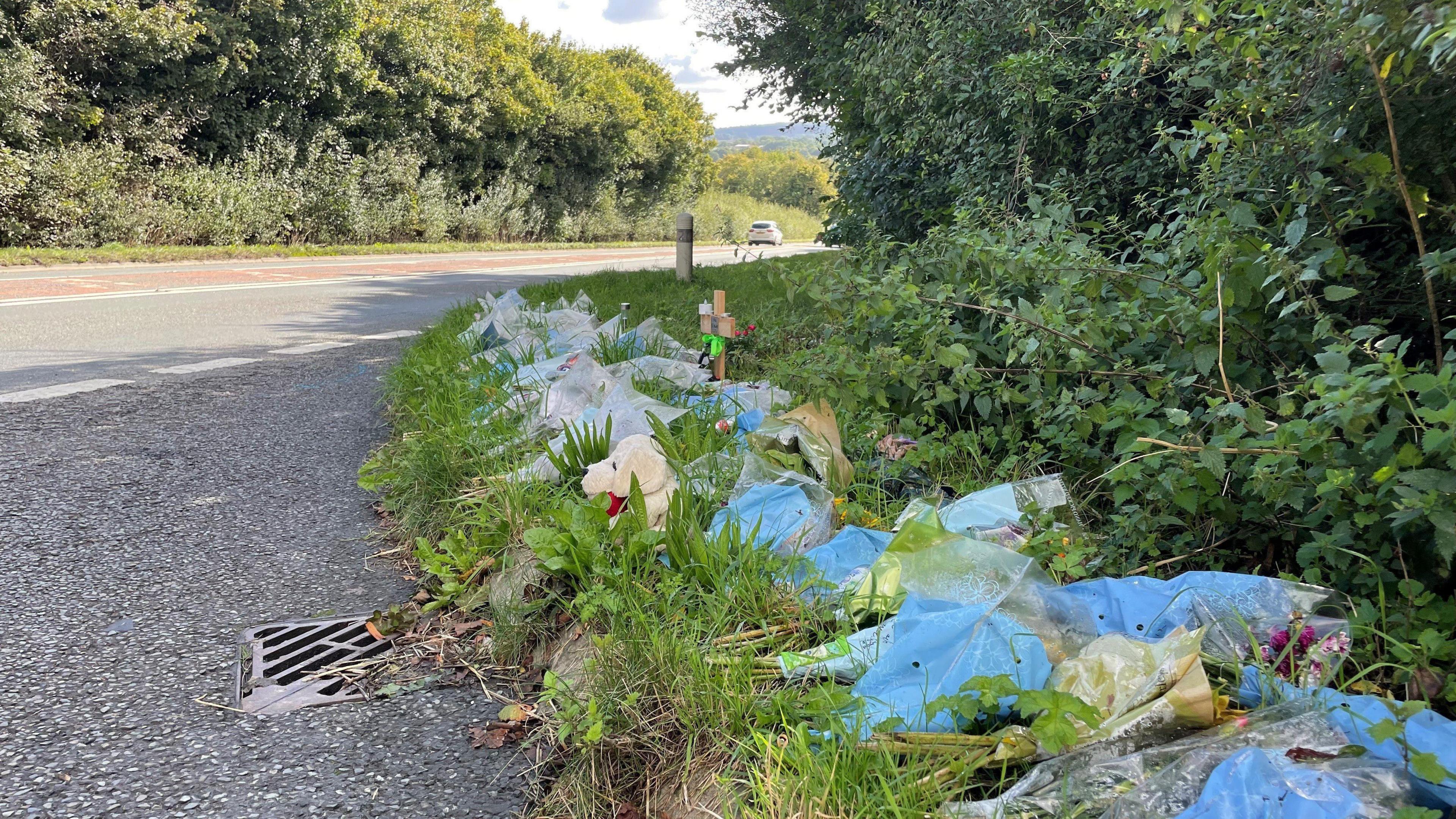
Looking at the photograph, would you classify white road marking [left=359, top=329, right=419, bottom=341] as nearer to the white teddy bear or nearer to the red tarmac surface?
the red tarmac surface

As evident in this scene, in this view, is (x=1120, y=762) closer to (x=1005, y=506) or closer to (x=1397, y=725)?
(x=1397, y=725)

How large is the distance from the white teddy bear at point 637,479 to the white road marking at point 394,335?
199 inches

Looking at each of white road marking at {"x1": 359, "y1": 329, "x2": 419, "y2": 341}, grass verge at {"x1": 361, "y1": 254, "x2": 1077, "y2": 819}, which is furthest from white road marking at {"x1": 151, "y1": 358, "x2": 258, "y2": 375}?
grass verge at {"x1": 361, "y1": 254, "x2": 1077, "y2": 819}

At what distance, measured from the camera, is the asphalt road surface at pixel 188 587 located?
1.84 m

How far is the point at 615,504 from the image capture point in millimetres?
2805

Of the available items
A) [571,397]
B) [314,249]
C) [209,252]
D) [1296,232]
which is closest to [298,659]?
[571,397]

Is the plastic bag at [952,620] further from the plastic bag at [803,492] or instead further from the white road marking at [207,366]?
the white road marking at [207,366]

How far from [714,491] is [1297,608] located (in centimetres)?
159

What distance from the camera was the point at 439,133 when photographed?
23531 millimetres

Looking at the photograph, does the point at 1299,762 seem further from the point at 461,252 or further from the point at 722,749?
the point at 461,252

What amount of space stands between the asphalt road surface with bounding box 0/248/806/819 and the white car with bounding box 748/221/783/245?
34.1 m

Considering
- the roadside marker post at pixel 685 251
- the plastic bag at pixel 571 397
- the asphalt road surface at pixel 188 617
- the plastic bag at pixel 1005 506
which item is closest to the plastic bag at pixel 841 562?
the plastic bag at pixel 1005 506

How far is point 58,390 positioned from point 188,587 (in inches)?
123

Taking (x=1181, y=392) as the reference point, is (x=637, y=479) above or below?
below
